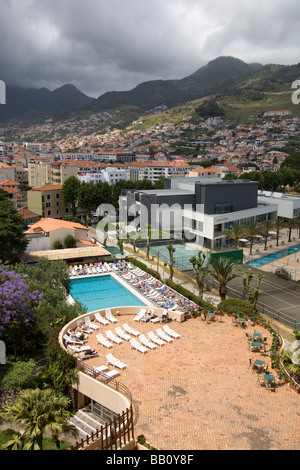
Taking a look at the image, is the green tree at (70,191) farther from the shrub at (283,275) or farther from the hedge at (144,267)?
the shrub at (283,275)

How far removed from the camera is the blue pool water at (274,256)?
3462 cm

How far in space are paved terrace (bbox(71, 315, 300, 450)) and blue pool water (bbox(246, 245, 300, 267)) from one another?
62.5 ft

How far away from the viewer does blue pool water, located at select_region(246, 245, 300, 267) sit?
3462 cm

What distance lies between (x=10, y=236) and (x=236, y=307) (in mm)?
19975

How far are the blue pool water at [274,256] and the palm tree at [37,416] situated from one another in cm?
2682

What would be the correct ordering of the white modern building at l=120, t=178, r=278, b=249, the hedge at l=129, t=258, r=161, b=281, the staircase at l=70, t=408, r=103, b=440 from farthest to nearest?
the white modern building at l=120, t=178, r=278, b=249, the hedge at l=129, t=258, r=161, b=281, the staircase at l=70, t=408, r=103, b=440

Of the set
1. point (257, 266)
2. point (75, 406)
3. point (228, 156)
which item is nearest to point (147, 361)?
point (75, 406)

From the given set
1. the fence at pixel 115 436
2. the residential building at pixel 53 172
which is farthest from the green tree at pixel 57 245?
the residential building at pixel 53 172

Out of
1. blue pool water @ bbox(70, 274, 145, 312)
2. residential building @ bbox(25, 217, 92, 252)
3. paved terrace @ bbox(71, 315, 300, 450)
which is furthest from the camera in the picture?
residential building @ bbox(25, 217, 92, 252)

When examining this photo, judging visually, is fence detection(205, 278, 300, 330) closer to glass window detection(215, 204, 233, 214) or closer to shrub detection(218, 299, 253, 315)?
shrub detection(218, 299, 253, 315)

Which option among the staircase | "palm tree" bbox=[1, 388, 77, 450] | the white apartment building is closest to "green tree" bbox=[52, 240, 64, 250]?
the staircase

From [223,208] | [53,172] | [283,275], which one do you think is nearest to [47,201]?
[53,172]

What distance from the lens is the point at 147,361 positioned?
14.2m
